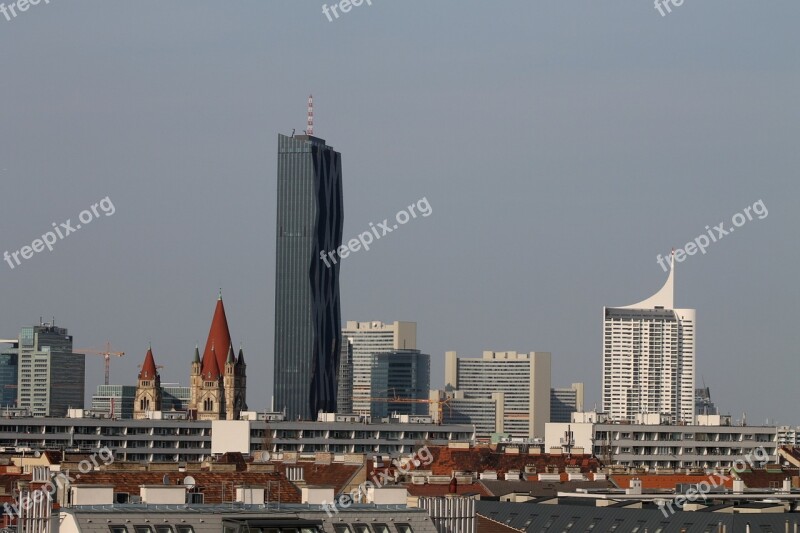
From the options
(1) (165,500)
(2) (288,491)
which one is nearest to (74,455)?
(2) (288,491)

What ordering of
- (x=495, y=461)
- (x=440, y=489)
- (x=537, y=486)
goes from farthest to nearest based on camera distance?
(x=495, y=461) < (x=537, y=486) < (x=440, y=489)

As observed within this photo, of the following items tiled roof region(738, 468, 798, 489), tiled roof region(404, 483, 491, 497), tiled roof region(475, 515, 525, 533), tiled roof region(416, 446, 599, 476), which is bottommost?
tiled roof region(475, 515, 525, 533)

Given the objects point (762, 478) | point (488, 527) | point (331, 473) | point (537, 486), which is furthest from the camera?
point (762, 478)

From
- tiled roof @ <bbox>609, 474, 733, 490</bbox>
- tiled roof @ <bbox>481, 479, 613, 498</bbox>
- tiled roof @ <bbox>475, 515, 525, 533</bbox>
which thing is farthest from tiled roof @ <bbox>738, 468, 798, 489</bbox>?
tiled roof @ <bbox>475, 515, 525, 533</bbox>

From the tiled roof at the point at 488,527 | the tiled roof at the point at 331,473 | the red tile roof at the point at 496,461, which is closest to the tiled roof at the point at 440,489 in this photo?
the tiled roof at the point at 331,473

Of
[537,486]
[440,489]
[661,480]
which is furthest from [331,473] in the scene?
[661,480]

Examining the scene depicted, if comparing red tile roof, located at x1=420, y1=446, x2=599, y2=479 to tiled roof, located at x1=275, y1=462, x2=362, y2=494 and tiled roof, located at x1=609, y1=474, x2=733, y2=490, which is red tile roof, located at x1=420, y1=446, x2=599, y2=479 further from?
tiled roof, located at x1=275, y1=462, x2=362, y2=494

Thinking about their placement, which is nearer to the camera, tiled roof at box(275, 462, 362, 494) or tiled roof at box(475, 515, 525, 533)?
tiled roof at box(475, 515, 525, 533)

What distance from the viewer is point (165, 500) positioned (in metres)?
50.2

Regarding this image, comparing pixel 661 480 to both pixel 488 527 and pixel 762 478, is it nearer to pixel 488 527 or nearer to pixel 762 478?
pixel 762 478

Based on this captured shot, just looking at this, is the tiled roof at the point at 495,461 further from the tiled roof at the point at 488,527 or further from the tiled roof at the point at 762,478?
the tiled roof at the point at 488,527

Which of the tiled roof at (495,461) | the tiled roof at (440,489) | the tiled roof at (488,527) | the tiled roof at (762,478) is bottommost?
the tiled roof at (488,527)

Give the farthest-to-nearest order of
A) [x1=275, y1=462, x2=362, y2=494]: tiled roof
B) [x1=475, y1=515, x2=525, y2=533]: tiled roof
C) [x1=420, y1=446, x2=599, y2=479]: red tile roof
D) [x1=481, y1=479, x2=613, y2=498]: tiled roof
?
1. [x1=420, y1=446, x2=599, y2=479]: red tile roof
2. [x1=275, y1=462, x2=362, y2=494]: tiled roof
3. [x1=481, y1=479, x2=613, y2=498]: tiled roof
4. [x1=475, y1=515, x2=525, y2=533]: tiled roof

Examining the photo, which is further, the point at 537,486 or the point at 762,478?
the point at 762,478
